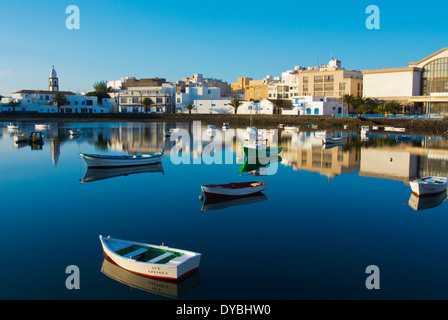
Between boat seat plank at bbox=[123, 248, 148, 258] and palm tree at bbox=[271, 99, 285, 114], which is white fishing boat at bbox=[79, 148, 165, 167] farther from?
palm tree at bbox=[271, 99, 285, 114]

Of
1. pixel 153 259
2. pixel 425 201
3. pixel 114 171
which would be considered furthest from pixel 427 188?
pixel 114 171

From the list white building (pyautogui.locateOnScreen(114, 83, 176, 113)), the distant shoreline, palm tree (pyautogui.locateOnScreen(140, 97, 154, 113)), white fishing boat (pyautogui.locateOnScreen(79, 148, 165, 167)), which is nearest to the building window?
the distant shoreline

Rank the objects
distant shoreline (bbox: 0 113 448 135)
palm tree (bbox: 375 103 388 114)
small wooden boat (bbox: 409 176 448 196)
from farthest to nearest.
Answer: palm tree (bbox: 375 103 388 114) < distant shoreline (bbox: 0 113 448 135) < small wooden boat (bbox: 409 176 448 196)

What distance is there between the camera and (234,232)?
16.0 meters

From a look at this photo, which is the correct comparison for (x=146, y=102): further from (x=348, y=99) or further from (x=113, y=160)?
(x=113, y=160)

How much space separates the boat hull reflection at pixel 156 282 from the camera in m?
11.2

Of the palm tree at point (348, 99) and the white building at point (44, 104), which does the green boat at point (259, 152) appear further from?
the white building at point (44, 104)

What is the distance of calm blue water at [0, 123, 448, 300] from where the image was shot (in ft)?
37.4

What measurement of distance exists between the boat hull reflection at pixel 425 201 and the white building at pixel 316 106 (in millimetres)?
68253

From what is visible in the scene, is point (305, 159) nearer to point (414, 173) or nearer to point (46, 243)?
point (414, 173)

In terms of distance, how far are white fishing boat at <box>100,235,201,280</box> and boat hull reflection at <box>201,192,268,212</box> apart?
713cm

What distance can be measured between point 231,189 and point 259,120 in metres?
77.0

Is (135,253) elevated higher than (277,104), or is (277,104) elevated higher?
(277,104)

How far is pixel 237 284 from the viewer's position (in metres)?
11.5
